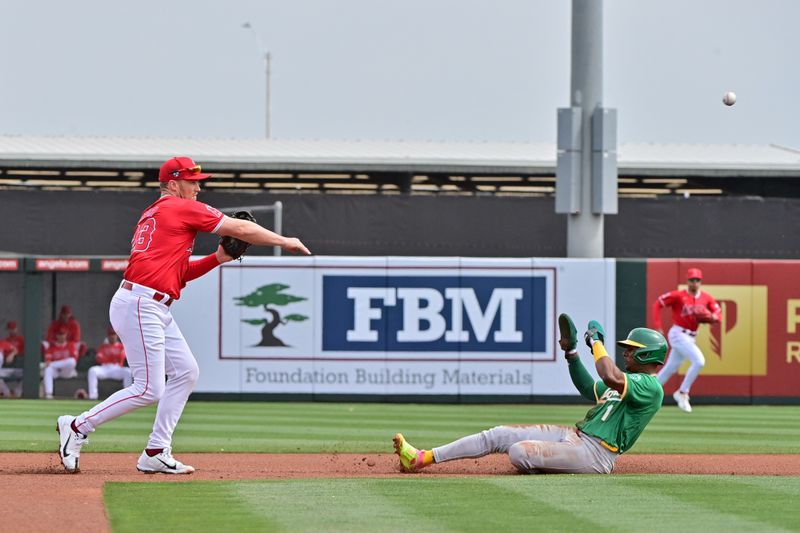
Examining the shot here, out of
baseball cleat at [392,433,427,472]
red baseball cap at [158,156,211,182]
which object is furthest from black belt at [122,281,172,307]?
baseball cleat at [392,433,427,472]

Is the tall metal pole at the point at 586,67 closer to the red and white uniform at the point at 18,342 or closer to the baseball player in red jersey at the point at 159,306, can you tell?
the red and white uniform at the point at 18,342

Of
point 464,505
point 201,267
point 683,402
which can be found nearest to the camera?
point 464,505

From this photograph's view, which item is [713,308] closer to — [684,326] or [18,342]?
[684,326]

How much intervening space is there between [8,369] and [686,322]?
361 inches

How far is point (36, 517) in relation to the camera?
675 cm

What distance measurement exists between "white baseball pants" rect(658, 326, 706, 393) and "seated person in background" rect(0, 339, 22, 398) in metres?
8.66

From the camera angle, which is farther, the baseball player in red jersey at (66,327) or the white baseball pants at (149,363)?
the baseball player in red jersey at (66,327)

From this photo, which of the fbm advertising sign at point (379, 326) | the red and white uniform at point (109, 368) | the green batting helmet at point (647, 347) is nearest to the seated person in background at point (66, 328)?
the red and white uniform at point (109, 368)

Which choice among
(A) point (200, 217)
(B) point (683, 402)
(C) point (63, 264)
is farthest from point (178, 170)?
(C) point (63, 264)

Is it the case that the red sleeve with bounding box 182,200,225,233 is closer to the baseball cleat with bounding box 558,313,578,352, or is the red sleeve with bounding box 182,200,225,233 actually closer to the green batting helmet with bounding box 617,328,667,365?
the baseball cleat with bounding box 558,313,578,352

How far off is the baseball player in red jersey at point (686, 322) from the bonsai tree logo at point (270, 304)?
4.80 metres

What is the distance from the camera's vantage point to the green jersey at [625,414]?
828 centimetres

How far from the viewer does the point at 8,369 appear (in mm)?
19031

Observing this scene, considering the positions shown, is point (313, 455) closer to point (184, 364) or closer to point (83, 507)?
point (184, 364)
